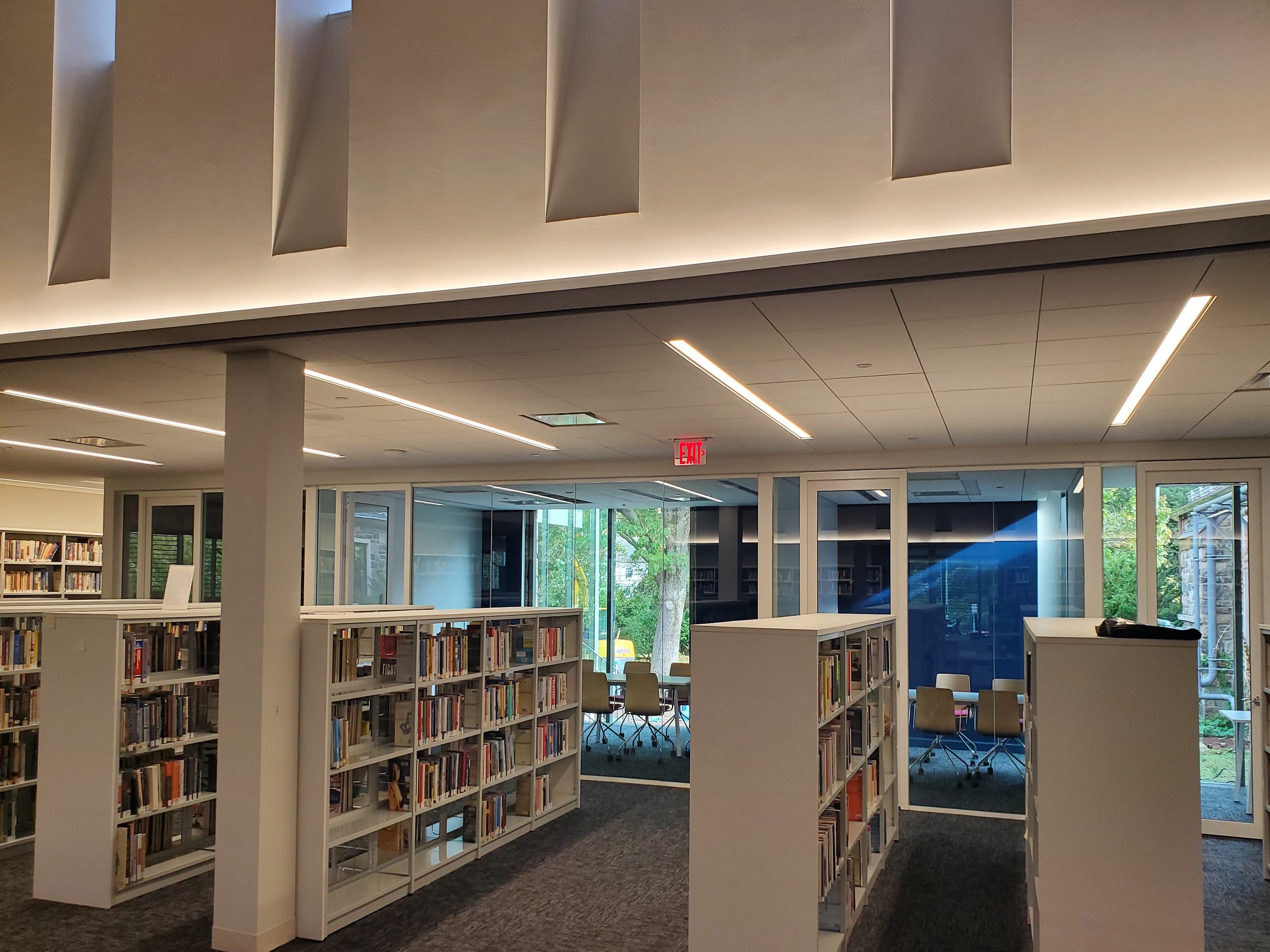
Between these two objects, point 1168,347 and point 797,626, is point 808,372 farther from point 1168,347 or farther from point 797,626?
point 1168,347

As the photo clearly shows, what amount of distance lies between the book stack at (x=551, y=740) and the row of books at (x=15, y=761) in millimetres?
3656

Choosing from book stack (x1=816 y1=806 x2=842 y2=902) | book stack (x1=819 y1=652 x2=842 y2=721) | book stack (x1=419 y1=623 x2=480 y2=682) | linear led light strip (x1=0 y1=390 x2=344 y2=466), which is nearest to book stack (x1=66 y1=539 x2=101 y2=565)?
linear led light strip (x1=0 y1=390 x2=344 y2=466)

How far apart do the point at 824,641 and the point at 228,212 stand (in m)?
3.86

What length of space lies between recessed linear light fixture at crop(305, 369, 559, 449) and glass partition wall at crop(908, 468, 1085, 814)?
3.53 m

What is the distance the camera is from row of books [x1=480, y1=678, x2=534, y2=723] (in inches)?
280

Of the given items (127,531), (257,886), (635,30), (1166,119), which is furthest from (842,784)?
(127,531)

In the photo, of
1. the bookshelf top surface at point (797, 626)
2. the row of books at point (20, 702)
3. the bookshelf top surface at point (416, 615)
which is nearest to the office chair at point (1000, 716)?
the bookshelf top surface at point (797, 626)

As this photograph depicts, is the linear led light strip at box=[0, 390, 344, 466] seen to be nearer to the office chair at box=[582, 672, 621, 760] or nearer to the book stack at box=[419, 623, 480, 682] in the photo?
the book stack at box=[419, 623, 480, 682]

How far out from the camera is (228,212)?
5129 mm

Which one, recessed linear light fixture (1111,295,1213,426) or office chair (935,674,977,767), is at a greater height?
recessed linear light fixture (1111,295,1213,426)

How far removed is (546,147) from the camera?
447cm

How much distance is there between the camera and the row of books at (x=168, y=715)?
19.6 ft

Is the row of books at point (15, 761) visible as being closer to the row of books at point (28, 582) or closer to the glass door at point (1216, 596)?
the row of books at point (28, 582)

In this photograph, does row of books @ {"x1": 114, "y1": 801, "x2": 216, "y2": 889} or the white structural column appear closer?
the white structural column
